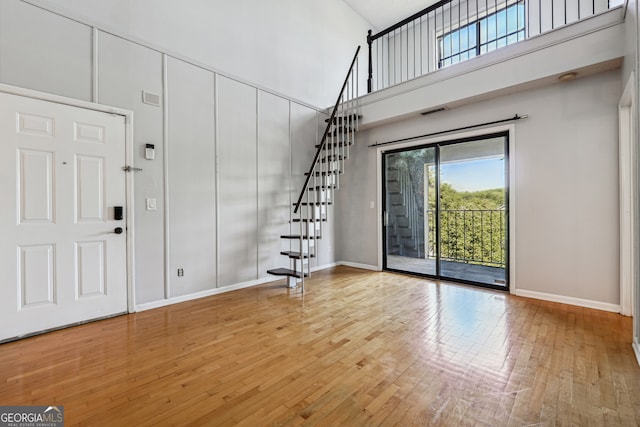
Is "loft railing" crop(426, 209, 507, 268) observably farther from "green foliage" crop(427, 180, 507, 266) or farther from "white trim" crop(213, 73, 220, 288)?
"white trim" crop(213, 73, 220, 288)

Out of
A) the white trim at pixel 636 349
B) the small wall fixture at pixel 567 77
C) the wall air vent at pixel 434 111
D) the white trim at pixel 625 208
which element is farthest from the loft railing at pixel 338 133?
the white trim at pixel 636 349

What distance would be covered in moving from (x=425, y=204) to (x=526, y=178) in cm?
148

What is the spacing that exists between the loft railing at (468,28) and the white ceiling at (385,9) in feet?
0.89

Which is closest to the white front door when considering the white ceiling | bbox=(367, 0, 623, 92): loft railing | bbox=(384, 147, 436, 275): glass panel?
bbox=(384, 147, 436, 275): glass panel

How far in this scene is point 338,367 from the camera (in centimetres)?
209

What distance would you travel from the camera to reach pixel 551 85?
3.48 metres

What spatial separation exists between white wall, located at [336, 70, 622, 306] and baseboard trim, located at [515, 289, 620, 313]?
3 cm

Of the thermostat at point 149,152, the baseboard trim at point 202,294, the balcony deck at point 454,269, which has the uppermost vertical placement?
the thermostat at point 149,152

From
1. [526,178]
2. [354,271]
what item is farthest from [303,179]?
[526,178]

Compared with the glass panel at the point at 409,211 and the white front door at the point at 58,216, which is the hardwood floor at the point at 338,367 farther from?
the glass panel at the point at 409,211

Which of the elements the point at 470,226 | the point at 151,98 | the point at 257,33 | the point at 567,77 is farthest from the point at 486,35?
the point at 151,98

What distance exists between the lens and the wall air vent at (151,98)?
332cm

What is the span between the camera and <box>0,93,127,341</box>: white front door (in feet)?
8.36

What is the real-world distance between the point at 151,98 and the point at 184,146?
2.08ft
